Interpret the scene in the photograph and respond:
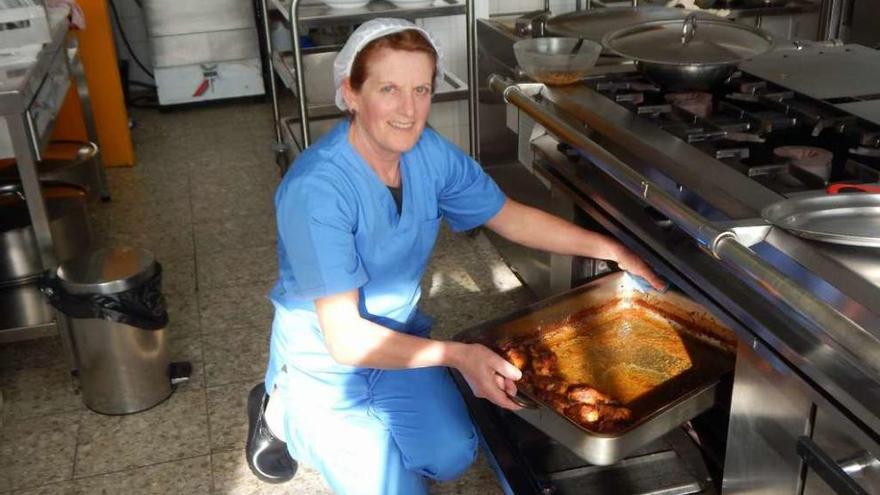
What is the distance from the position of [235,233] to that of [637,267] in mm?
2162

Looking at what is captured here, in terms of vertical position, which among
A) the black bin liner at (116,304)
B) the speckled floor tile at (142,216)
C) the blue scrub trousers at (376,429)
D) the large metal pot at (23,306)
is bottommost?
the speckled floor tile at (142,216)

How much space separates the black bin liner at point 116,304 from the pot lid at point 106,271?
1 centimetres

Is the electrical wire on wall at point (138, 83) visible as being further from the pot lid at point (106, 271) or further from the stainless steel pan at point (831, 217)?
the stainless steel pan at point (831, 217)

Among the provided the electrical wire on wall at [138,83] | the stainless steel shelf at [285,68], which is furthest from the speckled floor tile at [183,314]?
the electrical wire on wall at [138,83]

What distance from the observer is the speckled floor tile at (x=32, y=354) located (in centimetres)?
271

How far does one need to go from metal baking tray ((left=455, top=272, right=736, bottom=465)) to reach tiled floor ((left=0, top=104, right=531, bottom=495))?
49 cm

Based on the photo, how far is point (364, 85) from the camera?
171 centimetres

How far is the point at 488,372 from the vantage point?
62.4 inches

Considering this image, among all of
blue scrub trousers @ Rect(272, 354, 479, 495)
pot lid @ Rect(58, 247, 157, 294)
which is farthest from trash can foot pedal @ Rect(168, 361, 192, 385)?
blue scrub trousers @ Rect(272, 354, 479, 495)

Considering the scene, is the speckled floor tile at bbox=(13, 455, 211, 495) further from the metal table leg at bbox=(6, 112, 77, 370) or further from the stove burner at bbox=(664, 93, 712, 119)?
the stove burner at bbox=(664, 93, 712, 119)

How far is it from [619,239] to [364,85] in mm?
581

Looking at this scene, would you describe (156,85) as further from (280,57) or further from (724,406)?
(724,406)

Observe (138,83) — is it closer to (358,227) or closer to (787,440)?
(358,227)

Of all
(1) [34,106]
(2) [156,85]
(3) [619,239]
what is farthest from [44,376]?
(2) [156,85]
